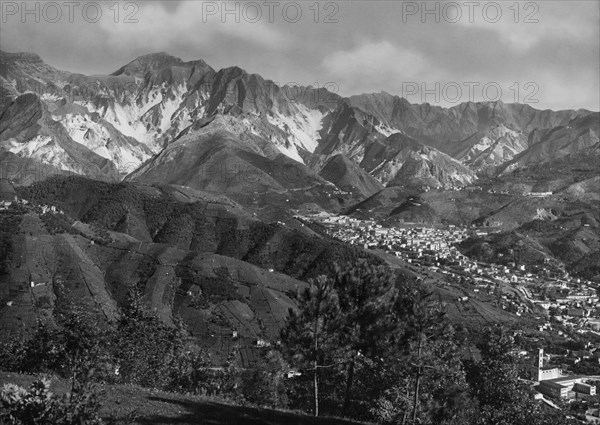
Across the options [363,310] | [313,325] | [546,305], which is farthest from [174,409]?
[546,305]

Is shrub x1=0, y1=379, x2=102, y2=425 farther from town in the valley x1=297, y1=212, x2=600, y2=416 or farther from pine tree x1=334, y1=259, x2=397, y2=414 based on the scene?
town in the valley x1=297, y1=212, x2=600, y2=416

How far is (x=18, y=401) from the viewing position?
1204 cm

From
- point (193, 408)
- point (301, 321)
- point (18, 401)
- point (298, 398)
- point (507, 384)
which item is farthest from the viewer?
point (298, 398)

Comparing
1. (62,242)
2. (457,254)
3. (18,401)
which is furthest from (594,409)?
(457,254)

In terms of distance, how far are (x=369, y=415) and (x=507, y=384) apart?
25.8 feet

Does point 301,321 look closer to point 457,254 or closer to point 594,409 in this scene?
point 594,409

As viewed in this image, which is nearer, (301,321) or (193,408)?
(193,408)

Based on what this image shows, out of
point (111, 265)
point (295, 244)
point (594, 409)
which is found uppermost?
point (295, 244)

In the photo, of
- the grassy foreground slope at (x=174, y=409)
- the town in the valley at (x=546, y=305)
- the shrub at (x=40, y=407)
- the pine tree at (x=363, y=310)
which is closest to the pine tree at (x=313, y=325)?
the pine tree at (x=363, y=310)

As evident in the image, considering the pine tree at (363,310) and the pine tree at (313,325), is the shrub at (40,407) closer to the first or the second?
the pine tree at (313,325)

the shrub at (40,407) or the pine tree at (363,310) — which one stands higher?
the pine tree at (363,310)

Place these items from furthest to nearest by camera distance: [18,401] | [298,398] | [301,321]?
1. [298,398]
2. [301,321]
3. [18,401]

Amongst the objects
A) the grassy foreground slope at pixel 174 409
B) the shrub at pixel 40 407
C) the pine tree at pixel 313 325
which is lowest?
the grassy foreground slope at pixel 174 409

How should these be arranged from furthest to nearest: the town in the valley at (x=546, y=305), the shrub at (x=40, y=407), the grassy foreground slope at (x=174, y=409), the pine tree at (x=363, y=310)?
Result: the town in the valley at (x=546, y=305), the pine tree at (x=363, y=310), the grassy foreground slope at (x=174, y=409), the shrub at (x=40, y=407)
